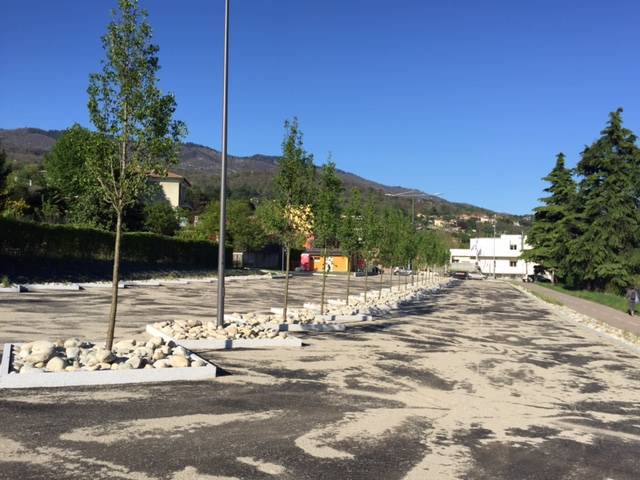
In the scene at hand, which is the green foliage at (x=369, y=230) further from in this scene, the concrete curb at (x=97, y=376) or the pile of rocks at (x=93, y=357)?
the concrete curb at (x=97, y=376)

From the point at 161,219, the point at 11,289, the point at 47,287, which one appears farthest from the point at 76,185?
the point at 161,219

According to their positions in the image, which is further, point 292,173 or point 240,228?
point 240,228

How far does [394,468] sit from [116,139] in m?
7.34

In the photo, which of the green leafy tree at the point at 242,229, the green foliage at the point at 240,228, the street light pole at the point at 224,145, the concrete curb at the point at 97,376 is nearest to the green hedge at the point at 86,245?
the street light pole at the point at 224,145

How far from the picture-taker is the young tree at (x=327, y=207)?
65.7 feet

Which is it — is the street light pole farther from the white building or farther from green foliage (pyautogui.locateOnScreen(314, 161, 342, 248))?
the white building

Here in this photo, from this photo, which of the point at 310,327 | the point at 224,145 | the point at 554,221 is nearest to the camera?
the point at 224,145

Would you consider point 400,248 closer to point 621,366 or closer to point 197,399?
point 621,366

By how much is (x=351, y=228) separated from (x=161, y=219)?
4810 cm

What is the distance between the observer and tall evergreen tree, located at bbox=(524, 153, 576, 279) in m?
59.1

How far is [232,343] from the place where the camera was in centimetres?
1241

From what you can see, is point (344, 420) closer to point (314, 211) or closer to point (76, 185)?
point (314, 211)

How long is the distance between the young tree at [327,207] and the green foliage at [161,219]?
4654 centimetres

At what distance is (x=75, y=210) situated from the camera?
4853cm
